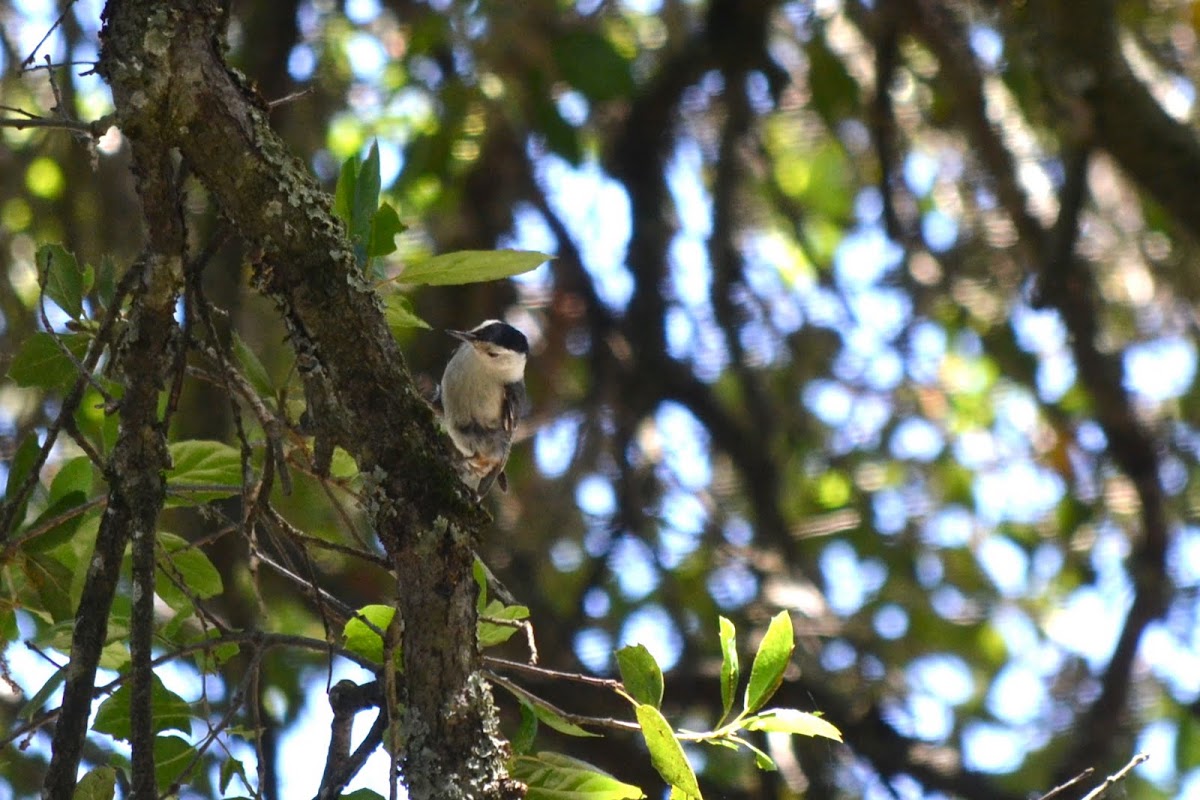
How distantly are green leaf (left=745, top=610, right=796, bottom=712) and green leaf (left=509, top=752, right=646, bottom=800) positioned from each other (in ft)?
0.55

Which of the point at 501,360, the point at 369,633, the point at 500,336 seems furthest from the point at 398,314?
the point at 501,360

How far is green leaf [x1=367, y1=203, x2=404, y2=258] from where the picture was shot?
165 cm

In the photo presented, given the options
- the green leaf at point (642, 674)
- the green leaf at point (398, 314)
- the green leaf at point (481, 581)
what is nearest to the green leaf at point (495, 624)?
the green leaf at point (481, 581)

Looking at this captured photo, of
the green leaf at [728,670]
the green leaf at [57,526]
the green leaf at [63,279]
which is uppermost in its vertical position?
the green leaf at [63,279]

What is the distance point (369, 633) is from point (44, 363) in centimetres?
55

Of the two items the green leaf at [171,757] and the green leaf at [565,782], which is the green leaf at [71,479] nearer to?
the green leaf at [171,757]

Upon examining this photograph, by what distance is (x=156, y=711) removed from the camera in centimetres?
167

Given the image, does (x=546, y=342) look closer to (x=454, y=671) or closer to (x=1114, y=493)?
(x=1114, y=493)

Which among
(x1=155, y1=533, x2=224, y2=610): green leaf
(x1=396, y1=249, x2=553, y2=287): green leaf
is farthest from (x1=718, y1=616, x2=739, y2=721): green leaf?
(x1=155, y1=533, x2=224, y2=610): green leaf

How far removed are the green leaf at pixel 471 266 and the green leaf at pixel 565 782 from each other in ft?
1.80

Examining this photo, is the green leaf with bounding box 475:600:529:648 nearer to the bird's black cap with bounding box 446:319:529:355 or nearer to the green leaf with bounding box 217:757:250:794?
the green leaf with bounding box 217:757:250:794

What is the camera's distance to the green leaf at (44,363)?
1736 mm

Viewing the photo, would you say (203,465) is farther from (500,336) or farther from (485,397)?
(485,397)

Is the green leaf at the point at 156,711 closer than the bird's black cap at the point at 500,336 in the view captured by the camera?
Yes
